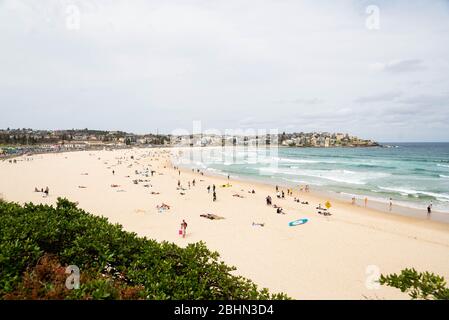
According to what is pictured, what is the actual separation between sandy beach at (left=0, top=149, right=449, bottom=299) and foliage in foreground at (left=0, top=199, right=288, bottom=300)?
6.22 metres

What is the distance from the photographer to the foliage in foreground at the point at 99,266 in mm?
4469

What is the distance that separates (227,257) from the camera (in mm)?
14516

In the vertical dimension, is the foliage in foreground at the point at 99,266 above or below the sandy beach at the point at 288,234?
above

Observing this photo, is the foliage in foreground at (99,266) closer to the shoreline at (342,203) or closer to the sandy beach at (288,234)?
the sandy beach at (288,234)

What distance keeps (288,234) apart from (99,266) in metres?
15.1

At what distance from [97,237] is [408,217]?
25.6 metres

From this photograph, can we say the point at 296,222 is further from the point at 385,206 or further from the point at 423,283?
the point at 423,283

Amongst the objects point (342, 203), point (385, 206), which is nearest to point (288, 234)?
point (342, 203)

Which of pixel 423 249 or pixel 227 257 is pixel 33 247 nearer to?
pixel 227 257

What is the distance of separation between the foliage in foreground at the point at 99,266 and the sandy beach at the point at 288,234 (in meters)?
6.22

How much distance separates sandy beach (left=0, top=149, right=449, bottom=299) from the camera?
12719 mm

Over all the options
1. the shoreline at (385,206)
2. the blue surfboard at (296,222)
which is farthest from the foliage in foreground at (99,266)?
the shoreline at (385,206)

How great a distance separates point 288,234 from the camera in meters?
19.1
